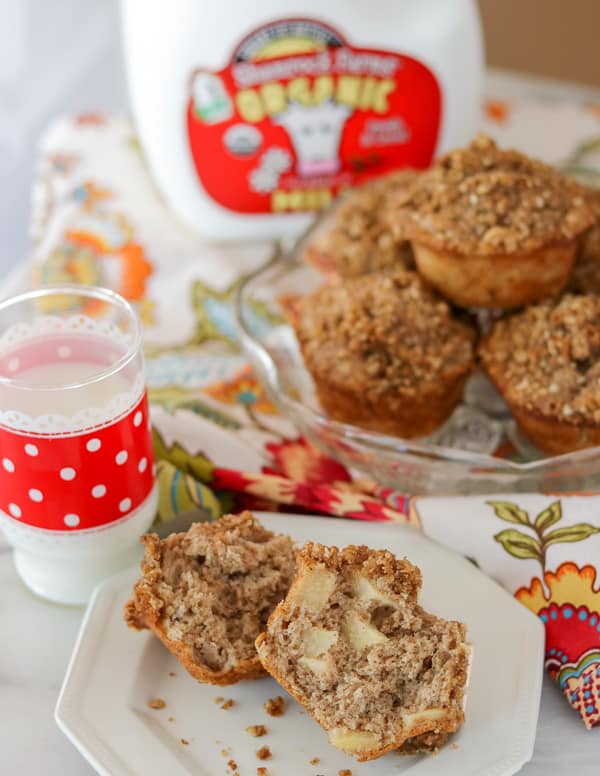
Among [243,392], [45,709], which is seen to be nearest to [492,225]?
[243,392]

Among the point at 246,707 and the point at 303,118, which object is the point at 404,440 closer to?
the point at 246,707

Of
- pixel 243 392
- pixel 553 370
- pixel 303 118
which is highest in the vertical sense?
pixel 303 118

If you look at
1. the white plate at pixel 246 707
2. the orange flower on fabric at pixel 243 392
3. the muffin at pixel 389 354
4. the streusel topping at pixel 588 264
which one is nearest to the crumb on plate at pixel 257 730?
the white plate at pixel 246 707

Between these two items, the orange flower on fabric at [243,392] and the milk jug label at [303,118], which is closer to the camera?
the orange flower on fabric at [243,392]

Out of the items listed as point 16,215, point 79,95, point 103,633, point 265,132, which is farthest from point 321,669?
point 79,95

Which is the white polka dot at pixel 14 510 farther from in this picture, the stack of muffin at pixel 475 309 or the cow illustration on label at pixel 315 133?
the cow illustration on label at pixel 315 133

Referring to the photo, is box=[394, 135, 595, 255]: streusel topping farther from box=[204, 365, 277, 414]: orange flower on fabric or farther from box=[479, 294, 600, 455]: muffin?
box=[204, 365, 277, 414]: orange flower on fabric

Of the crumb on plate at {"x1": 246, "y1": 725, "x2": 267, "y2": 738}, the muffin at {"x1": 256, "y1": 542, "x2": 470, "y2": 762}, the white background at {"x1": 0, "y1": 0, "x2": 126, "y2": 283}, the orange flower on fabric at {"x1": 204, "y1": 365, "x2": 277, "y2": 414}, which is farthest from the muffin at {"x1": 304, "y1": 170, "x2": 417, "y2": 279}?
the white background at {"x1": 0, "y1": 0, "x2": 126, "y2": 283}
